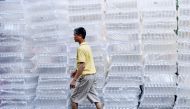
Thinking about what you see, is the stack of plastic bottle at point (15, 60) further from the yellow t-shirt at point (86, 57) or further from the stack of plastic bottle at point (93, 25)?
the yellow t-shirt at point (86, 57)

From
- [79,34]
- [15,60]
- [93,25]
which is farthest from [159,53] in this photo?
[15,60]

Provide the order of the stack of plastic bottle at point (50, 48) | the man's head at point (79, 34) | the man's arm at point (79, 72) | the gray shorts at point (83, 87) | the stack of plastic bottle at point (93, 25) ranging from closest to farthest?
the man's arm at point (79, 72), the man's head at point (79, 34), the gray shorts at point (83, 87), the stack of plastic bottle at point (93, 25), the stack of plastic bottle at point (50, 48)

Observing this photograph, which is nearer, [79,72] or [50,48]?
[79,72]

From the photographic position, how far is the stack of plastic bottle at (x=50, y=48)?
8.30 meters

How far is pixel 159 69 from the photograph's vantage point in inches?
318

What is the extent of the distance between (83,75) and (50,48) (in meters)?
1.20

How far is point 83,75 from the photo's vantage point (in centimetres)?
743

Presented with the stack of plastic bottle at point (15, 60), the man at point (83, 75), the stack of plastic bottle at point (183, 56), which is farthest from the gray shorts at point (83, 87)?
the stack of plastic bottle at point (183, 56)

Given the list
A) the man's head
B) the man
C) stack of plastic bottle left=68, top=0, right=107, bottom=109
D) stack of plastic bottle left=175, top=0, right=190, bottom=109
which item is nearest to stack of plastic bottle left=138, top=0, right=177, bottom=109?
stack of plastic bottle left=175, top=0, right=190, bottom=109

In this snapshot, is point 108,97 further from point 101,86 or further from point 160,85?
point 160,85

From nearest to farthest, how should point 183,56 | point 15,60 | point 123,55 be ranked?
1. point 183,56
2. point 123,55
3. point 15,60

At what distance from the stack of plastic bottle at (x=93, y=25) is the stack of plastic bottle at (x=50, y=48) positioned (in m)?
0.17

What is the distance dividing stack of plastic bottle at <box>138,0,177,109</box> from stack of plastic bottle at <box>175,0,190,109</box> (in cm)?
10

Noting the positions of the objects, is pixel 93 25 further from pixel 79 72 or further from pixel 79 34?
pixel 79 72
